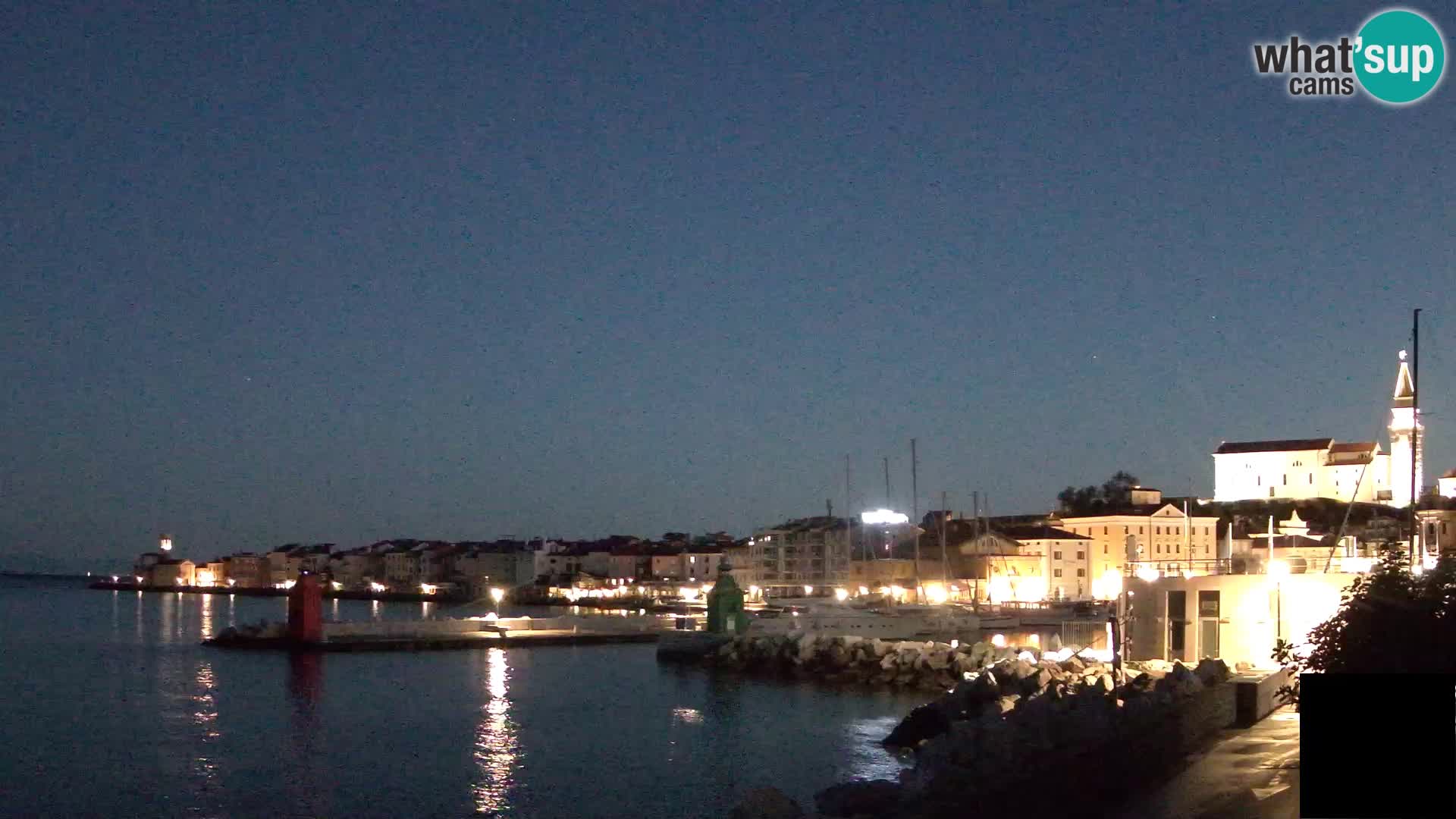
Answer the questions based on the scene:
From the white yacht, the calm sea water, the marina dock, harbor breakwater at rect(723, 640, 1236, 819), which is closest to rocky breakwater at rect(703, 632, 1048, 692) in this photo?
the calm sea water

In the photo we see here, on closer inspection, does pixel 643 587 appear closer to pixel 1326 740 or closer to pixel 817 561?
pixel 817 561

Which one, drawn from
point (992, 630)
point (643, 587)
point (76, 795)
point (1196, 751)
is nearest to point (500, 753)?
point (76, 795)

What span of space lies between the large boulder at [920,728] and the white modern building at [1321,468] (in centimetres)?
6449

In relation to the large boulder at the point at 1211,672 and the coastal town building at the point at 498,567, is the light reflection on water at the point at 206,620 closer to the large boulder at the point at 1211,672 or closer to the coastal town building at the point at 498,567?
the coastal town building at the point at 498,567

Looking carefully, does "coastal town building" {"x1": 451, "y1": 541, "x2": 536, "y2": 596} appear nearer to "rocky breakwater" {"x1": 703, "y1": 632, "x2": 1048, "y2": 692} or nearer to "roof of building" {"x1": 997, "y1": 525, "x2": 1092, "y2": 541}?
"roof of building" {"x1": 997, "y1": 525, "x2": 1092, "y2": 541}

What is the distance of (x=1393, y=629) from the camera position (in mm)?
9891

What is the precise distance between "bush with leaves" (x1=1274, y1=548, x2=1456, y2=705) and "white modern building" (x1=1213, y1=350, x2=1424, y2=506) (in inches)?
2957

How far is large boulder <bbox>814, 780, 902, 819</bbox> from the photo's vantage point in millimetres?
14844

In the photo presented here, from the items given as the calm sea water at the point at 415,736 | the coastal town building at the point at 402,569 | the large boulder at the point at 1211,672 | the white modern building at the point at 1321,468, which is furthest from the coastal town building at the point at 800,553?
the large boulder at the point at 1211,672

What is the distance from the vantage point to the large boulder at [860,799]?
14844mm

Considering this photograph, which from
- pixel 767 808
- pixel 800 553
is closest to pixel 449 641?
pixel 767 808

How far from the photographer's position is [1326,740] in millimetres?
6750

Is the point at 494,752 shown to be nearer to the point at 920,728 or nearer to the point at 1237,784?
the point at 920,728

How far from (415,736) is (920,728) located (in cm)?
900
